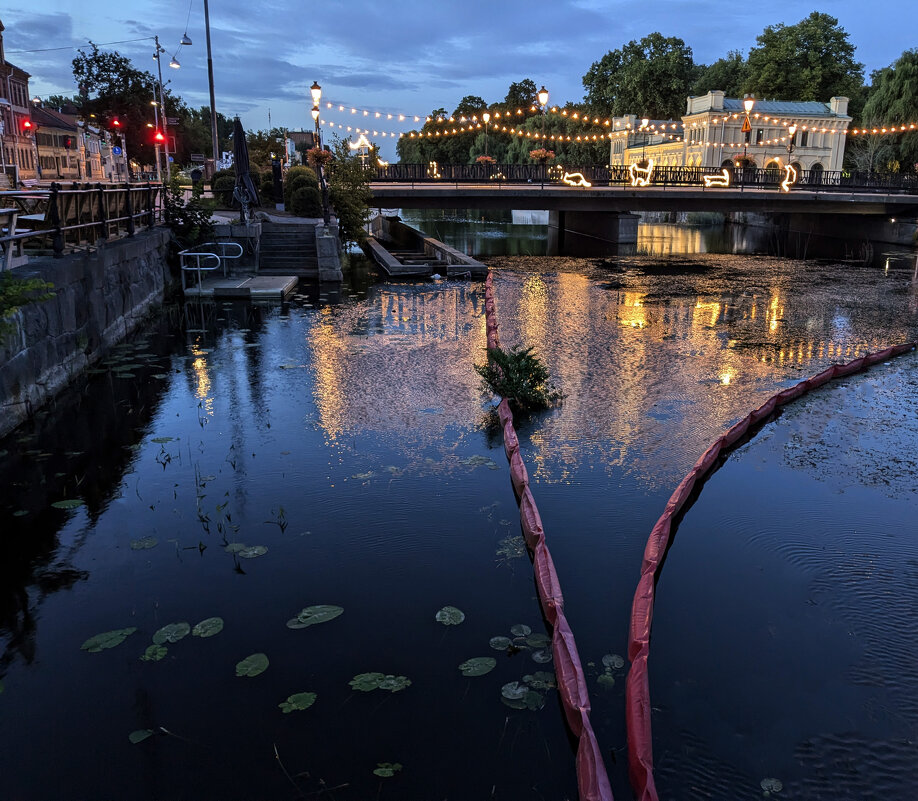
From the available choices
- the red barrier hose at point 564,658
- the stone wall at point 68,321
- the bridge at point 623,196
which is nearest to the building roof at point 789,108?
the bridge at point 623,196

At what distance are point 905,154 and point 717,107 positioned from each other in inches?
797

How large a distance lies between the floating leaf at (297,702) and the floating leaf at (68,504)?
3592mm

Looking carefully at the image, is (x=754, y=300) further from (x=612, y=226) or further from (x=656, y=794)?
(x=612, y=226)

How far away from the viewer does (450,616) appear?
203 inches

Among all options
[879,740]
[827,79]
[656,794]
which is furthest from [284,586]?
[827,79]

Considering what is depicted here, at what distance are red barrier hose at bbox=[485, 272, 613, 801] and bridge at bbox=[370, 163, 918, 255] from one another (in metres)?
30.6

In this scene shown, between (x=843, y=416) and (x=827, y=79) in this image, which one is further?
(x=827, y=79)

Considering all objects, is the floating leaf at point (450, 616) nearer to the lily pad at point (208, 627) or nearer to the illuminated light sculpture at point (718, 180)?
the lily pad at point (208, 627)

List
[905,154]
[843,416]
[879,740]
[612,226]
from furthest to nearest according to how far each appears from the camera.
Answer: [905,154], [612,226], [843,416], [879,740]

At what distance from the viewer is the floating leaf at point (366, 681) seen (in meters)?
4.42

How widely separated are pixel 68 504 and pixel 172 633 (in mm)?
2619

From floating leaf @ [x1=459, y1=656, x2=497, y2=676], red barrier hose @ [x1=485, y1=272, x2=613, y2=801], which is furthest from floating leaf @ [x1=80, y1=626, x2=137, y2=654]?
red barrier hose @ [x1=485, y1=272, x2=613, y2=801]

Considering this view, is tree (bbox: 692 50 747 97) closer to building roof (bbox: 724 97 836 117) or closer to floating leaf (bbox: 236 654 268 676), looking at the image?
building roof (bbox: 724 97 836 117)

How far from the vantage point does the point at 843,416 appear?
954 cm
